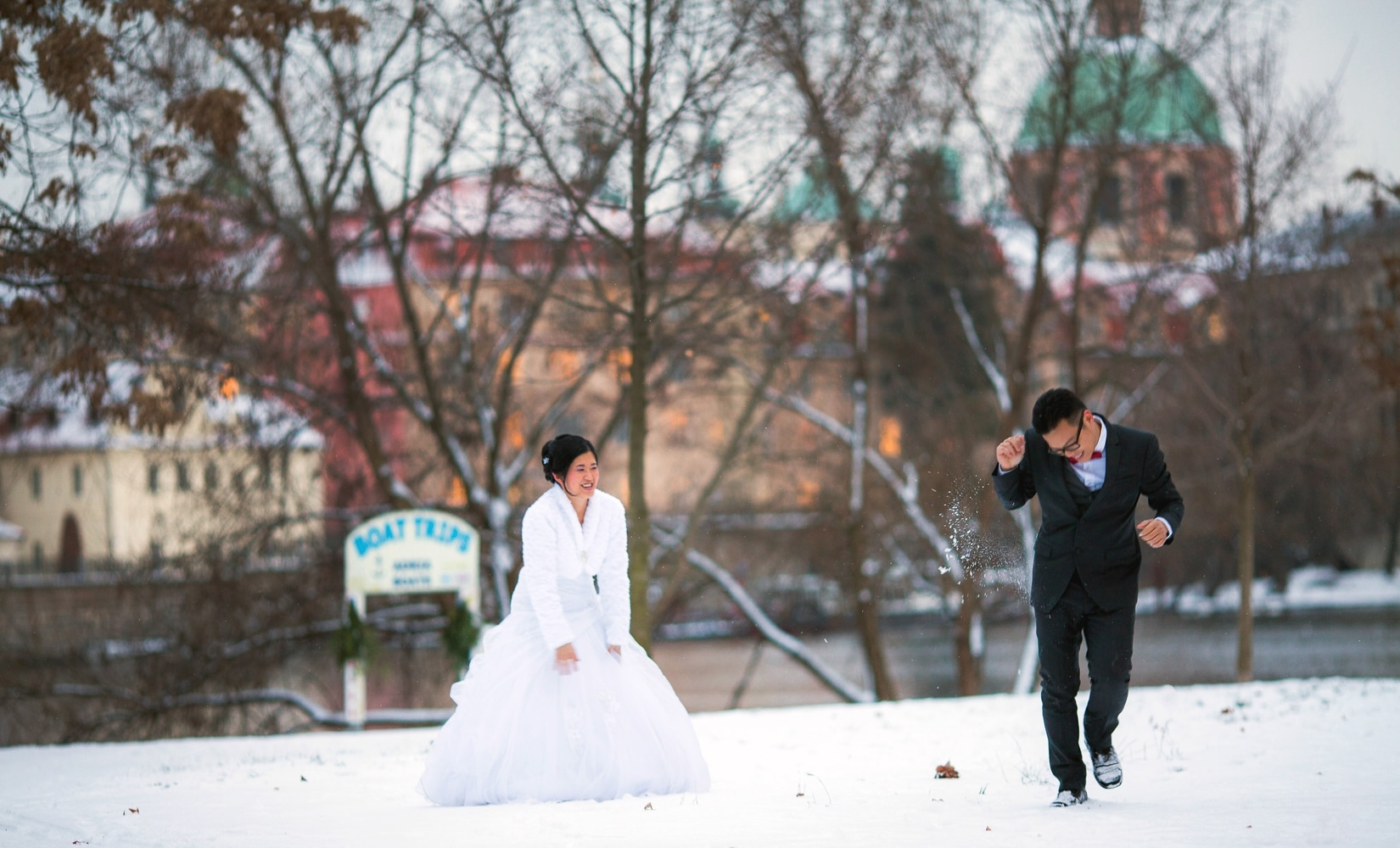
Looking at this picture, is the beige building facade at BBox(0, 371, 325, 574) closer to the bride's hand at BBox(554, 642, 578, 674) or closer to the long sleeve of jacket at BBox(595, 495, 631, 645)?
the long sleeve of jacket at BBox(595, 495, 631, 645)

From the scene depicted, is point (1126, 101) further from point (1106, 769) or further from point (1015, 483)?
point (1106, 769)

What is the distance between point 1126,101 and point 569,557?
17331 mm

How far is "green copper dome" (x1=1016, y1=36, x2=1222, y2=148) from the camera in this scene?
21.2 m

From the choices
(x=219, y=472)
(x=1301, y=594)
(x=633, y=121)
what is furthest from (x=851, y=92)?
(x=1301, y=594)

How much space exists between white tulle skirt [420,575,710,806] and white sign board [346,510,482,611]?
7.94 meters

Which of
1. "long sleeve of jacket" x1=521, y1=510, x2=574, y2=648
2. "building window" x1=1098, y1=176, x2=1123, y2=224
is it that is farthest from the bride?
"building window" x1=1098, y1=176, x2=1123, y2=224

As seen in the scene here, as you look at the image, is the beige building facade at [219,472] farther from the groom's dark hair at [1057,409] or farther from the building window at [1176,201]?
the groom's dark hair at [1057,409]

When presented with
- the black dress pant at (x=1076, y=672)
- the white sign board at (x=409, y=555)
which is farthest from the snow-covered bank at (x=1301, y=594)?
the black dress pant at (x=1076, y=672)

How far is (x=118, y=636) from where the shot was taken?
2519 centimetres

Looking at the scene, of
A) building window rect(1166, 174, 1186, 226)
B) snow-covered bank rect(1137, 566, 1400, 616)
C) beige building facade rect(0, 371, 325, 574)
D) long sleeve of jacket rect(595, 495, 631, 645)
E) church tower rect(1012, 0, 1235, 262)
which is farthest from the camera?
snow-covered bank rect(1137, 566, 1400, 616)

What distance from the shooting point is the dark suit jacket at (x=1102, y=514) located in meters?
6.64

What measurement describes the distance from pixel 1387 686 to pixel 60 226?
39.2ft

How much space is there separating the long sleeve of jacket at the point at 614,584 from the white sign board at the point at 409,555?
8.13m

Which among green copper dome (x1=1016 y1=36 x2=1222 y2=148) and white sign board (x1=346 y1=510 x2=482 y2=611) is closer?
white sign board (x1=346 y1=510 x2=482 y2=611)
